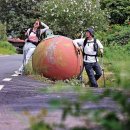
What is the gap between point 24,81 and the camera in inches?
527

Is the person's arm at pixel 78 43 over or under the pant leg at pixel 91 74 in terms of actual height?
over

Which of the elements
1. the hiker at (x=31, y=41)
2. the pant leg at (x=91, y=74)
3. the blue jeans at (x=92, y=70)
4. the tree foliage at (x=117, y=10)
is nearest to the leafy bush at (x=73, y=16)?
the tree foliage at (x=117, y=10)

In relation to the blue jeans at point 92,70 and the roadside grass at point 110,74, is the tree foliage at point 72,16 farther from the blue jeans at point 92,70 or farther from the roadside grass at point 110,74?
the blue jeans at point 92,70

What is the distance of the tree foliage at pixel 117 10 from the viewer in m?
35.0

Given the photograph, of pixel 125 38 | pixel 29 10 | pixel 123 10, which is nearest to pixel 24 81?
pixel 125 38

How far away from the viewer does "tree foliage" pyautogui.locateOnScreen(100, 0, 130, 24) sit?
35.0m

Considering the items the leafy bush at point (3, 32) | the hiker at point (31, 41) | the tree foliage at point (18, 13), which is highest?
the hiker at point (31, 41)

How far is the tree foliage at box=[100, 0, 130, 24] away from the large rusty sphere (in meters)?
19.9

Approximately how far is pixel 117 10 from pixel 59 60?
2284 cm

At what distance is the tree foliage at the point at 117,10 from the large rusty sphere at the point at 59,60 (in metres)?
19.9

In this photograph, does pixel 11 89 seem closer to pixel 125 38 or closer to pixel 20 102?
pixel 20 102

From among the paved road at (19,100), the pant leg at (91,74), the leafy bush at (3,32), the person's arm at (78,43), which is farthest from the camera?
the leafy bush at (3,32)

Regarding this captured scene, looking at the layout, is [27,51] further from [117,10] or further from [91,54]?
[117,10]

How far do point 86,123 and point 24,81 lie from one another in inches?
428
